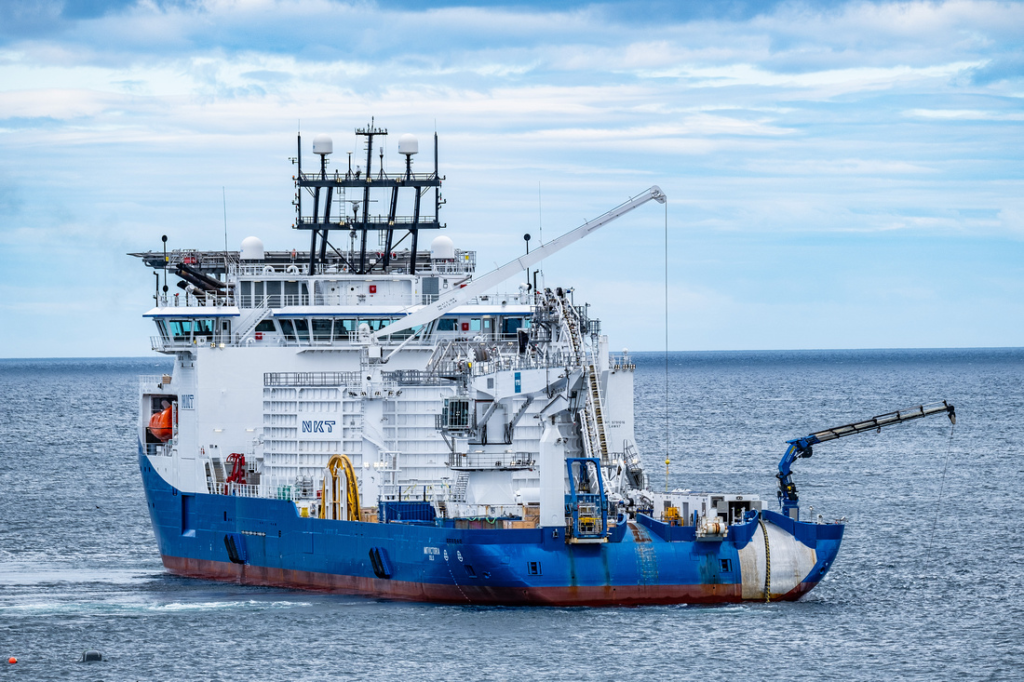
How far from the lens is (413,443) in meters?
52.8

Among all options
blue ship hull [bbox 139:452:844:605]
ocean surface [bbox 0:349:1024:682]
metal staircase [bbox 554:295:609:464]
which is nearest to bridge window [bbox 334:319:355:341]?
blue ship hull [bbox 139:452:844:605]

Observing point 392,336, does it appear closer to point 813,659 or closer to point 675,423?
point 813,659

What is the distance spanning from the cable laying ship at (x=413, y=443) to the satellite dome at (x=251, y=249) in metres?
0.12

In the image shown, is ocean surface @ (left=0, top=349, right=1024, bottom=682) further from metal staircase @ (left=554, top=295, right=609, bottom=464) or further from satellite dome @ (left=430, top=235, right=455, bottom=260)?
satellite dome @ (left=430, top=235, right=455, bottom=260)

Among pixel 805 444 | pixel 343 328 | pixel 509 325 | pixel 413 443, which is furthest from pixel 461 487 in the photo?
pixel 805 444

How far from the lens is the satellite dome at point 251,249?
200ft

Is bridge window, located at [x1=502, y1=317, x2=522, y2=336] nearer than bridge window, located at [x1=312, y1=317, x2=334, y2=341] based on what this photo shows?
No

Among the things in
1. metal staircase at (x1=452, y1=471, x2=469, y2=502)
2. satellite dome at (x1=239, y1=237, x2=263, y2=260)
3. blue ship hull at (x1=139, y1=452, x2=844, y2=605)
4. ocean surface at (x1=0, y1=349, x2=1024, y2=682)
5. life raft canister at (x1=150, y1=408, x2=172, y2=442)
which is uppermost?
satellite dome at (x1=239, y1=237, x2=263, y2=260)

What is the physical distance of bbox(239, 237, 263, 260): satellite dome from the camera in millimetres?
60875

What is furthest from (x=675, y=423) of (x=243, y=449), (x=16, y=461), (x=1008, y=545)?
(x=243, y=449)

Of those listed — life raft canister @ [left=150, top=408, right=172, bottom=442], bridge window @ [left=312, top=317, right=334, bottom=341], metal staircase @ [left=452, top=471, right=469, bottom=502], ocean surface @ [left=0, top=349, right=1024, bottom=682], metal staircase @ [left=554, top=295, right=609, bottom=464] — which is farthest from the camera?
life raft canister @ [left=150, top=408, right=172, bottom=442]

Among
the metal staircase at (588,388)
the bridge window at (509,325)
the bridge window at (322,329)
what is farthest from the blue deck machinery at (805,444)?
the bridge window at (322,329)

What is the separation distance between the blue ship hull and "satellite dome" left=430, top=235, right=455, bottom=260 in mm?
12371

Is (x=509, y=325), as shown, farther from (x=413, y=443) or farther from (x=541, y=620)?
(x=541, y=620)
